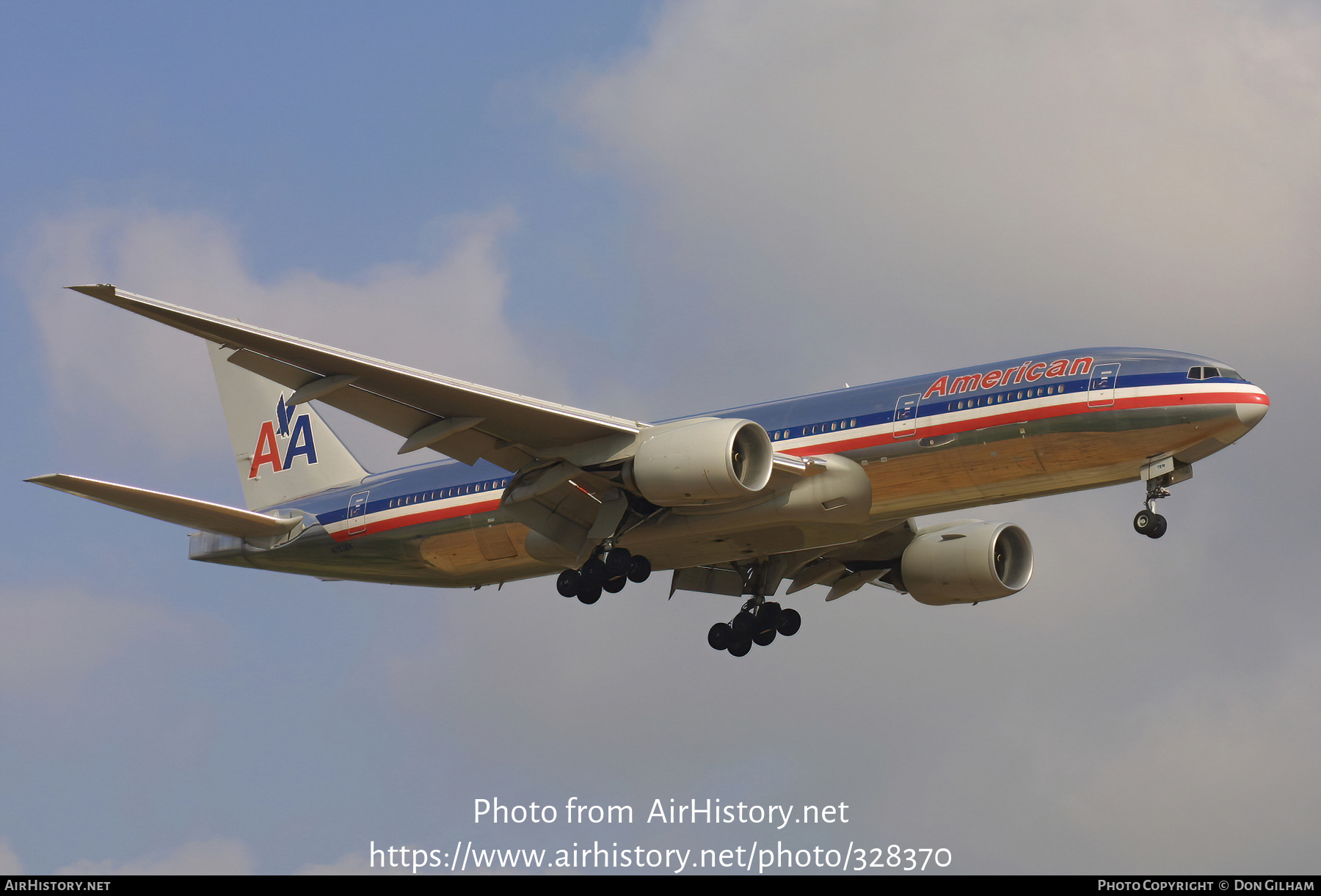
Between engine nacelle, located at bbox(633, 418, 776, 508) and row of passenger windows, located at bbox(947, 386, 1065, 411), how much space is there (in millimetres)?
3931

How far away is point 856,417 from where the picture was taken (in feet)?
111

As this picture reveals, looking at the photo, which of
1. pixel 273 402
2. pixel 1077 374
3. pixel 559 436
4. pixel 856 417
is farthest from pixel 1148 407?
pixel 273 402

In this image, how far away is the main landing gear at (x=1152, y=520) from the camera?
104 ft

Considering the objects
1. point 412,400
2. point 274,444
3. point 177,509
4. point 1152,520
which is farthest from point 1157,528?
point 274,444

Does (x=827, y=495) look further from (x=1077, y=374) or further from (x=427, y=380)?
(x=427, y=380)

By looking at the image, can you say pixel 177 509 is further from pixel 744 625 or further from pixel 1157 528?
pixel 1157 528

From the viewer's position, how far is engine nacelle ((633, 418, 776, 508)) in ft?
107

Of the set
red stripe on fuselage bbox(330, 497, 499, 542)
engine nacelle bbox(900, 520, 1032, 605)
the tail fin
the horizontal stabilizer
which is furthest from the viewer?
the tail fin

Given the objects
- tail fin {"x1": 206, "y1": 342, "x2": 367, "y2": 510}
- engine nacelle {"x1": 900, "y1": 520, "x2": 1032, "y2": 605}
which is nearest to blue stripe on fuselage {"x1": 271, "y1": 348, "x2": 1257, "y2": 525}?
tail fin {"x1": 206, "y1": 342, "x2": 367, "y2": 510}

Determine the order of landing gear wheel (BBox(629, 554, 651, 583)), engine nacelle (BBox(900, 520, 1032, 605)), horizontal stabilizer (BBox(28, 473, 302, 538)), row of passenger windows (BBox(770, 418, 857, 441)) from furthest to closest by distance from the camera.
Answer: engine nacelle (BBox(900, 520, 1032, 605)) < landing gear wheel (BBox(629, 554, 651, 583)) < horizontal stabilizer (BBox(28, 473, 302, 538)) < row of passenger windows (BBox(770, 418, 857, 441))

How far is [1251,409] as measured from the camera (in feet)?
101

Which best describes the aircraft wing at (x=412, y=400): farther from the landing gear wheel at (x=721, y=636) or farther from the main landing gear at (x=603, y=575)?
the landing gear wheel at (x=721, y=636)

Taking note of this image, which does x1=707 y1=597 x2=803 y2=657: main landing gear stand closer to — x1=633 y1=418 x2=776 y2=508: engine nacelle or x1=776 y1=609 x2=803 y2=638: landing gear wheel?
x1=776 y1=609 x2=803 y2=638: landing gear wheel

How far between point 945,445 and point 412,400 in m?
11.1
